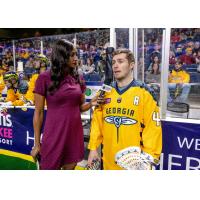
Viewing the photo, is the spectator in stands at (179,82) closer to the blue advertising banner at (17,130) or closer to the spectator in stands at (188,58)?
the spectator in stands at (188,58)

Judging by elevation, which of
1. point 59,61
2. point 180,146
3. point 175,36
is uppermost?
point 175,36

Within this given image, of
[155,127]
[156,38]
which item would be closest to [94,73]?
[156,38]

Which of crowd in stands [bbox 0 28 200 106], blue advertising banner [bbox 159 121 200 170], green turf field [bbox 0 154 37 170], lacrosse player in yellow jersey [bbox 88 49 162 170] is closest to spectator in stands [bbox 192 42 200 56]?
crowd in stands [bbox 0 28 200 106]

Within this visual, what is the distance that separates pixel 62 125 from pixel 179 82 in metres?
2.63

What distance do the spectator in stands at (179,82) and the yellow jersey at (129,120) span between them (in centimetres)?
190

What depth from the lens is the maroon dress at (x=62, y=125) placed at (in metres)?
1.76

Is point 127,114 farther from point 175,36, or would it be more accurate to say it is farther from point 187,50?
point 187,50

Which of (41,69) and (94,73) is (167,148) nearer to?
(94,73)

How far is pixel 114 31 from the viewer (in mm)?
2121

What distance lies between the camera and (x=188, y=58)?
432cm

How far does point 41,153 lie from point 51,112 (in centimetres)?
34

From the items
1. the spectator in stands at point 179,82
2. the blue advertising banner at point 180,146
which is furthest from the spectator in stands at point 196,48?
the blue advertising banner at point 180,146

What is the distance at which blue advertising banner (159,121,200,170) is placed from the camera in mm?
1984

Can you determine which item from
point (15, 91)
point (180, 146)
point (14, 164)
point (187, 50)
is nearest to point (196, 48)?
point (187, 50)
